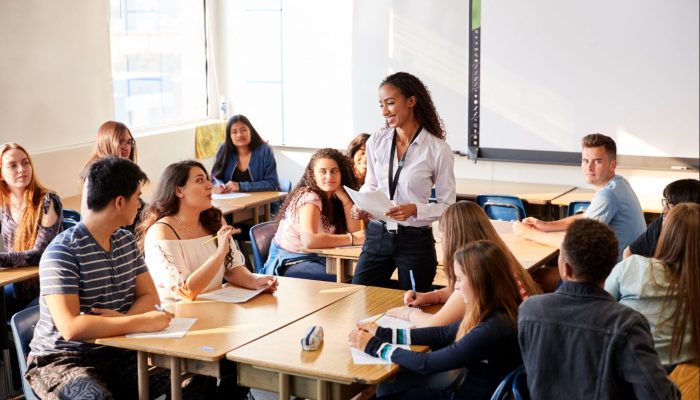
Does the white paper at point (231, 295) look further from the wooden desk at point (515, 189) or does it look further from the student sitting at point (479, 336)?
the wooden desk at point (515, 189)

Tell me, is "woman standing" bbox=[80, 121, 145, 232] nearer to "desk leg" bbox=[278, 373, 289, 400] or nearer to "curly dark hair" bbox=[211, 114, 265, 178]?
"curly dark hair" bbox=[211, 114, 265, 178]

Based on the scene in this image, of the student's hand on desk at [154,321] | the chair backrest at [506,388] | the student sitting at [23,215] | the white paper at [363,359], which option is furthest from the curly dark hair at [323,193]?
the chair backrest at [506,388]

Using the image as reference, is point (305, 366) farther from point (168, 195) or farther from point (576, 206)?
point (576, 206)

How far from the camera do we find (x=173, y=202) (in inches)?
157

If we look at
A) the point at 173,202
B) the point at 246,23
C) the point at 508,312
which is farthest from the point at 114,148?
the point at 508,312

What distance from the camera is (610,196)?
15.4ft

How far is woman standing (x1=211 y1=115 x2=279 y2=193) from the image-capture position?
714 centimetres

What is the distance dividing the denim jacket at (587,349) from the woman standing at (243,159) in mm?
4658

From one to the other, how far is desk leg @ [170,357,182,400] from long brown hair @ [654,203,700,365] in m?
1.85

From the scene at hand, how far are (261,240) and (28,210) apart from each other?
4.41 feet

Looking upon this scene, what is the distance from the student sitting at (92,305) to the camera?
321cm

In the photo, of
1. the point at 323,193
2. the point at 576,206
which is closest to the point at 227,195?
the point at 323,193

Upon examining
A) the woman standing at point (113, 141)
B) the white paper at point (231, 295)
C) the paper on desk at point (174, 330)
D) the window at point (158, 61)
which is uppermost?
the window at point (158, 61)

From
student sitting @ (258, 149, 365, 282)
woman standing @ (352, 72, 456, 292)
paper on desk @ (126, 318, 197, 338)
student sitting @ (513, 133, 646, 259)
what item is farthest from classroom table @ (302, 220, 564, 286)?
paper on desk @ (126, 318, 197, 338)
